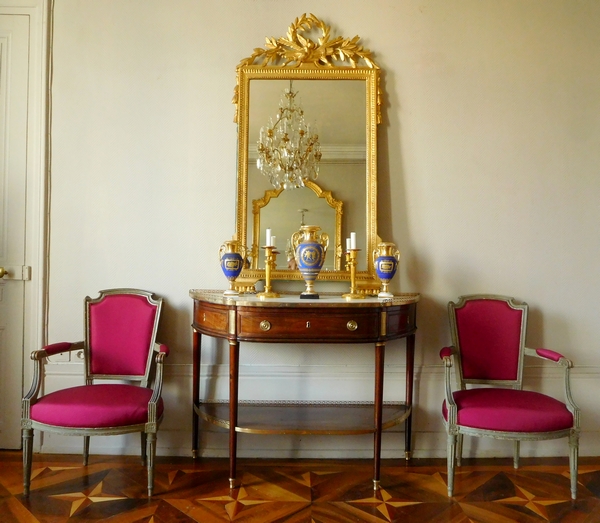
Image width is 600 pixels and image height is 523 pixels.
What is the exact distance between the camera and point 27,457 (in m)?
2.14

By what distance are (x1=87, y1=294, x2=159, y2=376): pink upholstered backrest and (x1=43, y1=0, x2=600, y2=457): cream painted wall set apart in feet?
0.60

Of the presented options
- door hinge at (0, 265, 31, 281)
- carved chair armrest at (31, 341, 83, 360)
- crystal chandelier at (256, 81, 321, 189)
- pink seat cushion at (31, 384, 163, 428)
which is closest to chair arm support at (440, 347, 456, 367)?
crystal chandelier at (256, 81, 321, 189)

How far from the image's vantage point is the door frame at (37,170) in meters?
2.67

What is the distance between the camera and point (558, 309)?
2.72m

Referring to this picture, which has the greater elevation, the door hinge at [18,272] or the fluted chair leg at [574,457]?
the door hinge at [18,272]

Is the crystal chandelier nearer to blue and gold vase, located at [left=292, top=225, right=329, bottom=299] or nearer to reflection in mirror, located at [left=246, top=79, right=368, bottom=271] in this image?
reflection in mirror, located at [left=246, top=79, right=368, bottom=271]

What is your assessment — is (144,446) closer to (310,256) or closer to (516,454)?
(310,256)

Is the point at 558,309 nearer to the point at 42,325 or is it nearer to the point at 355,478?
the point at 355,478

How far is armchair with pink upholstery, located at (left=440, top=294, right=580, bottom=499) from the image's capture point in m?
2.15

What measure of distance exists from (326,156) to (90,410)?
1733 millimetres

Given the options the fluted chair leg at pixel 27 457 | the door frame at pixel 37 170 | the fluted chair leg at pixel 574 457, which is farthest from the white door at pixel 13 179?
the fluted chair leg at pixel 574 457

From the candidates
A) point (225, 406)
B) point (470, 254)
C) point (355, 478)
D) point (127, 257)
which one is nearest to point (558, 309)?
point (470, 254)

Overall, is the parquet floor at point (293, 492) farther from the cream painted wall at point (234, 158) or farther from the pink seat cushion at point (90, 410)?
the pink seat cushion at point (90, 410)

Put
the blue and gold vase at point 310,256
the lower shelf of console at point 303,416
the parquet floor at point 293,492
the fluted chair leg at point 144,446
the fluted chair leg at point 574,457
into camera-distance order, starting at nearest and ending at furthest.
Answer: the parquet floor at point 293,492, the fluted chair leg at point 574,457, the lower shelf of console at point 303,416, the blue and gold vase at point 310,256, the fluted chair leg at point 144,446
